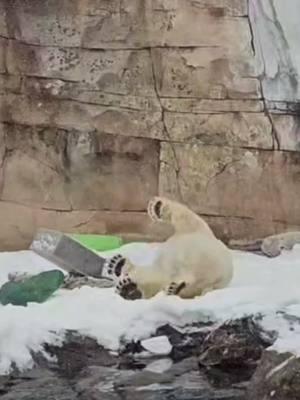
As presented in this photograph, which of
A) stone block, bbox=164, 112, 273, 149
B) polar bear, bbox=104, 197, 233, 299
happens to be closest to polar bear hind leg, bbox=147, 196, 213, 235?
polar bear, bbox=104, 197, 233, 299

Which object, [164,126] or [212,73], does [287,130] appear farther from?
[164,126]

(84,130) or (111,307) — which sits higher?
(84,130)

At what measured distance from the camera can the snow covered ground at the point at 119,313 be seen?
304 centimetres

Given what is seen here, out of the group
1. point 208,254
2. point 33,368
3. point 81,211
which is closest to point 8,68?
point 81,211

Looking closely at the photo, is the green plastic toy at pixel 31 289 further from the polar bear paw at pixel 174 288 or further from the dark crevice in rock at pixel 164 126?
the dark crevice in rock at pixel 164 126

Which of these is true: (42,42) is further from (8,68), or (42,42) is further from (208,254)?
(208,254)

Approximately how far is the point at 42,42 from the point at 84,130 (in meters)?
0.46

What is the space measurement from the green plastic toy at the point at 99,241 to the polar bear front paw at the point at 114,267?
0.59 m

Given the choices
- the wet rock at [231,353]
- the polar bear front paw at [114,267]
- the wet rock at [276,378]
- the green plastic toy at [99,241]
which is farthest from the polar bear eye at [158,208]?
the wet rock at [276,378]

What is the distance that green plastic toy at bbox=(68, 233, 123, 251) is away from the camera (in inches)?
176

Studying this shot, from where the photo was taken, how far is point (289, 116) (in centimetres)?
475

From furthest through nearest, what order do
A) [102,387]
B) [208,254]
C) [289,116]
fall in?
1. [289,116]
2. [208,254]
3. [102,387]

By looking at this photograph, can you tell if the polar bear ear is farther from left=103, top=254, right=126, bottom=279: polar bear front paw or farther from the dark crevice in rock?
the dark crevice in rock

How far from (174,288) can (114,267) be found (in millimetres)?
307
